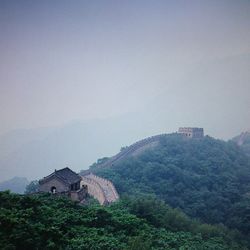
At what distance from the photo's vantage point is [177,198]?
3603 centimetres

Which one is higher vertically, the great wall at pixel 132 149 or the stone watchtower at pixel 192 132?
the stone watchtower at pixel 192 132

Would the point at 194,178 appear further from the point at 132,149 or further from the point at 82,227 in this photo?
the point at 82,227

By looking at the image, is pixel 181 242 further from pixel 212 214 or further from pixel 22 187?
pixel 22 187

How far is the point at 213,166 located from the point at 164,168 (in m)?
7.66

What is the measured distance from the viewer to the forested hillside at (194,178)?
34719 millimetres

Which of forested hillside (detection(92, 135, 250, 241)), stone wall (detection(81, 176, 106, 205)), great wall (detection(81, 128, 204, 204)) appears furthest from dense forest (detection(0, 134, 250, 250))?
stone wall (detection(81, 176, 106, 205))

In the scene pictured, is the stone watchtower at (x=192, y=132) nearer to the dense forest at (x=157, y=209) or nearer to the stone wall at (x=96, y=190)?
the dense forest at (x=157, y=209)

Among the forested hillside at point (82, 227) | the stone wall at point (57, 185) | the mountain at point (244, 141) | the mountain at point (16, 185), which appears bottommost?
the forested hillside at point (82, 227)

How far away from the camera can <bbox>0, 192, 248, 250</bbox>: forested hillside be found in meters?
13.2

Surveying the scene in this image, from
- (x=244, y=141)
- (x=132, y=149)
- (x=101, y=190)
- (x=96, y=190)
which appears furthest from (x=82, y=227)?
(x=244, y=141)

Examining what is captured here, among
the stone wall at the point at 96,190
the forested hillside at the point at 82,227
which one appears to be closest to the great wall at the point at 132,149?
the stone wall at the point at 96,190

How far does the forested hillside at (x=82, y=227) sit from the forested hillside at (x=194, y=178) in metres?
11.0

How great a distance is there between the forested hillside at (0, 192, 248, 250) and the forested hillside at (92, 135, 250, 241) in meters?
11.0

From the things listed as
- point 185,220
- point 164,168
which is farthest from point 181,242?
point 164,168
